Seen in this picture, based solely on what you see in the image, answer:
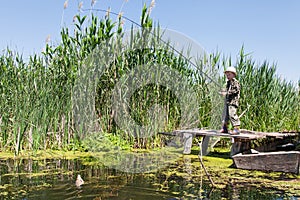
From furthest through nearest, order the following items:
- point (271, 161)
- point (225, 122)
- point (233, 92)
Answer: point (225, 122) → point (233, 92) → point (271, 161)

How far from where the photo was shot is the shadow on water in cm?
420

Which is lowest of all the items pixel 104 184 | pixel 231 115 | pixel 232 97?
pixel 104 184

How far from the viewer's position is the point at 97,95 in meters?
7.45

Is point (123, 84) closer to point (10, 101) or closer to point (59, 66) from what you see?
point (59, 66)

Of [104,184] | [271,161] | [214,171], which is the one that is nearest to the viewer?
[104,184]

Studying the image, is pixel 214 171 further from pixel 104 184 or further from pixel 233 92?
pixel 104 184

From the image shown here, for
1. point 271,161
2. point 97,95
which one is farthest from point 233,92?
point 97,95

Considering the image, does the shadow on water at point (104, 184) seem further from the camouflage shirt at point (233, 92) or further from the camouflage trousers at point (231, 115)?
the camouflage shirt at point (233, 92)

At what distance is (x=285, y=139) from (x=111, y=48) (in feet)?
12.1

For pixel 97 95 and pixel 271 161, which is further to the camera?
pixel 97 95

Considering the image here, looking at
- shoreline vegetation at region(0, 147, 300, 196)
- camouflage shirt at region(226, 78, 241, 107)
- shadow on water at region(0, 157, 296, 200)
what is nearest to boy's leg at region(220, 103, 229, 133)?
camouflage shirt at region(226, 78, 241, 107)

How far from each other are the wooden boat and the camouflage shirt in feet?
3.08

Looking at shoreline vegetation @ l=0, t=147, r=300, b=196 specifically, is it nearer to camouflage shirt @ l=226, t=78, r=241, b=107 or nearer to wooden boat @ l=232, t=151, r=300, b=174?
wooden boat @ l=232, t=151, r=300, b=174

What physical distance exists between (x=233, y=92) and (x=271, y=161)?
1339 mm
